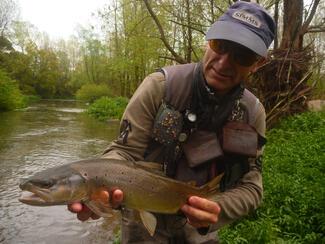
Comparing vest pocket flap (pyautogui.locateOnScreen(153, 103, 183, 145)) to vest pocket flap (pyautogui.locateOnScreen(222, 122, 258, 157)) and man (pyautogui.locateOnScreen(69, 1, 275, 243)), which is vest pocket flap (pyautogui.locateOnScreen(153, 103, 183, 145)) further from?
vest pocket flap (pyautogui.locateOnScreen(222, 122, 258, 157))

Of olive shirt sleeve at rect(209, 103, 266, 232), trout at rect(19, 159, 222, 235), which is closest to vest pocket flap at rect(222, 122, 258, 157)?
olive shirt sleeve at rect(209, 103, 266, 232)

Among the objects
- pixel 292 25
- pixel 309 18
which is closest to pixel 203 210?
pixel 292 25

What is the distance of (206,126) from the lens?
2.63m

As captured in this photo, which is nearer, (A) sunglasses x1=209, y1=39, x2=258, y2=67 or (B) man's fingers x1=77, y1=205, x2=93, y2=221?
(B) man's fingers x1=77, y1=205, x2=93, y2=221

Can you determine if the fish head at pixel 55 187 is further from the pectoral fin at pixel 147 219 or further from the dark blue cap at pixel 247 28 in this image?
the dark blue cap at pixel 247 28

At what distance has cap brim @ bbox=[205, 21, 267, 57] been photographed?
236cm

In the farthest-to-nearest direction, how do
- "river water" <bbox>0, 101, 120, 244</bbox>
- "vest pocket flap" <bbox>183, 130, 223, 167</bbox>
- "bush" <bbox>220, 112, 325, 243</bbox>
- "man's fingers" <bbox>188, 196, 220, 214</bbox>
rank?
"river water" <bbox>0, 101, 120, 244</bbox> → "bush" <bbox>220, 112, 325, 243</bbox> → "vest pocket flap" <bbox>183, 130, 223, 167</bbox> → "man's fingers" <bbox>188, 196, 220, 214</bbox>

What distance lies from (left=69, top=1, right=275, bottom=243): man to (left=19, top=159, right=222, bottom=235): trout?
0.11m

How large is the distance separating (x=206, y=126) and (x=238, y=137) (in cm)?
22

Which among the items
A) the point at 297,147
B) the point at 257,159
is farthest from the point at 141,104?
the point at 297,147

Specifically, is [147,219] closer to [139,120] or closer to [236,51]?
[139,120]

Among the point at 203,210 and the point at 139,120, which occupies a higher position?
the point at 139,120

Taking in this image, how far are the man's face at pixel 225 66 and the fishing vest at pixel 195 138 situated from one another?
134 mm

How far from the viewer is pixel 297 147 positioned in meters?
8.55
